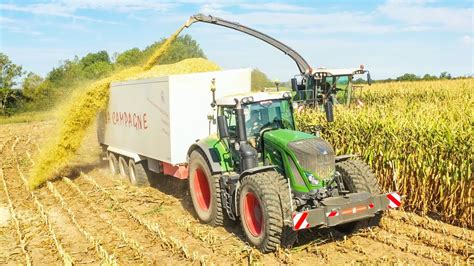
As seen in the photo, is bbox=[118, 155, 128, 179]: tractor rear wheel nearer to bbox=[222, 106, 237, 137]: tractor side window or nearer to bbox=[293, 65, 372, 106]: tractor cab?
bbox=[222, 106, 237, 137]: tractor side window

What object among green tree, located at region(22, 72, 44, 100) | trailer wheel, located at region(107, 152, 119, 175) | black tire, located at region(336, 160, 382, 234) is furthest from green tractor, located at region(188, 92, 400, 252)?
green tree, located at region(22, 72, 44, 100)

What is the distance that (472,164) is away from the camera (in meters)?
7.02

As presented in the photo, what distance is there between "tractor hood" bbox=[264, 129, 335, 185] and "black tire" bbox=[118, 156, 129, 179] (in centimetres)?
640

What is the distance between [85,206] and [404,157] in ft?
20.9

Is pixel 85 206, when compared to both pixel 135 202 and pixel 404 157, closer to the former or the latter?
pixel 135 202

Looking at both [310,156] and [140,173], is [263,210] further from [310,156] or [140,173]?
[140,173]

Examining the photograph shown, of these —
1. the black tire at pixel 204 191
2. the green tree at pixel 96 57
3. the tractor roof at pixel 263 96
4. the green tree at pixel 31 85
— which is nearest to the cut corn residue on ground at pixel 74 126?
the black tire at pixel 204 191

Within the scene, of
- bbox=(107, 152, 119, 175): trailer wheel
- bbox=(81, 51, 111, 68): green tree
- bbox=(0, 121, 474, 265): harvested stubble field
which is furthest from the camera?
bbox=(81, 51, 111, 68): green tree

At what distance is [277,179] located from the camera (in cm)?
622

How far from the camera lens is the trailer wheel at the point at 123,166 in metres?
11.9

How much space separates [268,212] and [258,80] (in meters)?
5.96

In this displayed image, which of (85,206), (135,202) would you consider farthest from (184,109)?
(85,206)

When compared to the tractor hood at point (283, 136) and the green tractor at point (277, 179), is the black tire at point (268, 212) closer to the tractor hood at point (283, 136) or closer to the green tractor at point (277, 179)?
the green tractor at point (277, 179)

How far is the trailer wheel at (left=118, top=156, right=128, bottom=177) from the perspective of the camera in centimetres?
1191
